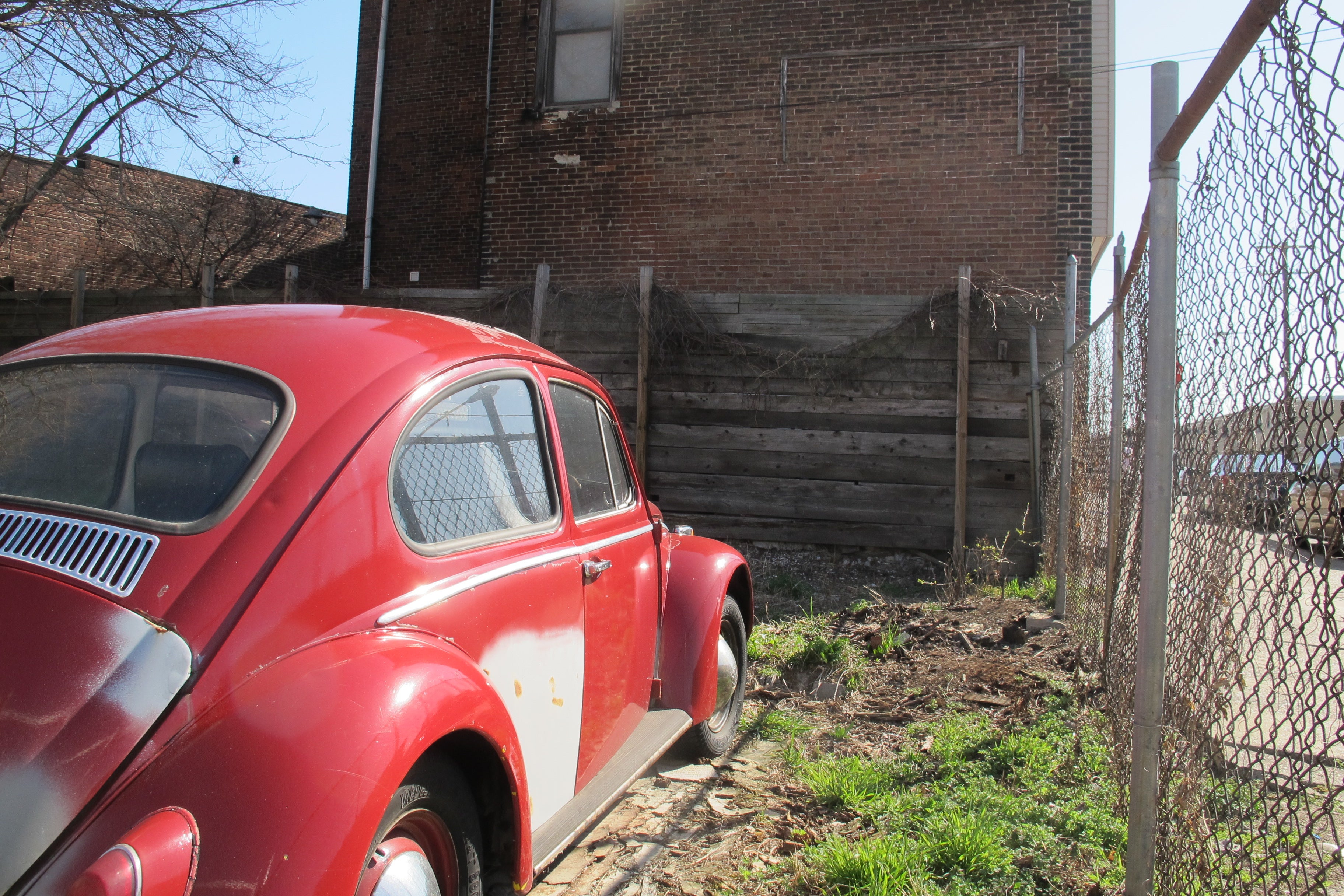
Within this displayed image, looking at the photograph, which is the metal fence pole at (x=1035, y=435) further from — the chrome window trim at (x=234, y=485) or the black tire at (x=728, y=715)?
the chrome window trim at (x=234, y=485)

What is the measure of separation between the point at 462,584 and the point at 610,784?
1.03 m

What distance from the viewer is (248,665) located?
169cm

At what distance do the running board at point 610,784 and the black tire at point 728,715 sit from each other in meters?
0.45

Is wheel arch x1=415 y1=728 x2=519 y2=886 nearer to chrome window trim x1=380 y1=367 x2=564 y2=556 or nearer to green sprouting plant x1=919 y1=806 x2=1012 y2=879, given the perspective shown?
chrome window trim x1=380 y1=367 x2=564 y2=556

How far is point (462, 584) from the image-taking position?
7.27 ft

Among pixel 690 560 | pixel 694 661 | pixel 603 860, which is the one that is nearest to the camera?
pixel 603 860

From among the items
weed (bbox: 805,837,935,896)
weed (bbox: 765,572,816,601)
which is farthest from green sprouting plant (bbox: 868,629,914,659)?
weed (bbox: 805,837,935,896)

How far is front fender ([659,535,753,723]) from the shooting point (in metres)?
3.59

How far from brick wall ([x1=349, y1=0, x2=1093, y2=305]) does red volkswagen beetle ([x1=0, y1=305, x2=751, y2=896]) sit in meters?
7.48

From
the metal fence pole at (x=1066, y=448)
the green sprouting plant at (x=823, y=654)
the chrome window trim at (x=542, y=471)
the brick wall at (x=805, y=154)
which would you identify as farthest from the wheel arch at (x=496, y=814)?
the brick wall at (x=805, y=154)

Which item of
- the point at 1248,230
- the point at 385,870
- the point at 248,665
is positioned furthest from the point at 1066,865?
the point at 248,665

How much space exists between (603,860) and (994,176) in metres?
8.58

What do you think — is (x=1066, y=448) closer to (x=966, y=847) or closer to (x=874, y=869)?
(x=966, y=847)

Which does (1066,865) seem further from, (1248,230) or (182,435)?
(182,435)
